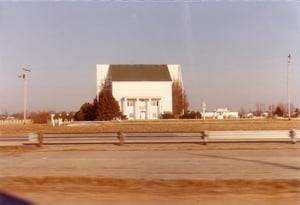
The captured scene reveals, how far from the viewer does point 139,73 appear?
90438 millimetres

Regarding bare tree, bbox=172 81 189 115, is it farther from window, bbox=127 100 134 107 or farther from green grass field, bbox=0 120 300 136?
green grass field, bbox=0 120 300 136

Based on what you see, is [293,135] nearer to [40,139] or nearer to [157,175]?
[157,175]

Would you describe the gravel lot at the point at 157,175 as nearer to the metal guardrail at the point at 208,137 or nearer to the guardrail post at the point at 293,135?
the guardrail post at the point at 293,135

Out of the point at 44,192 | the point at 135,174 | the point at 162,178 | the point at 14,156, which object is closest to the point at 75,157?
the point at 14,156

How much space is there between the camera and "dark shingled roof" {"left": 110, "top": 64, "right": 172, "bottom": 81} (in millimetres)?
89250

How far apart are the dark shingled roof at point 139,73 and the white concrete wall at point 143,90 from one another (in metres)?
1.16

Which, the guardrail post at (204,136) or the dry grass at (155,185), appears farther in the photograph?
the guardrail post at (204,136)

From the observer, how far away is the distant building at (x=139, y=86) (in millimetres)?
85031

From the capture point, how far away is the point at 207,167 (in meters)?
12.1

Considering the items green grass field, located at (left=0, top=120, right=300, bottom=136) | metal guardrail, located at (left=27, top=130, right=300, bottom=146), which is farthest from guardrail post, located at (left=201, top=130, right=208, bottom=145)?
green grass field, located at (left=0, top=120, right=300, bottom=136)

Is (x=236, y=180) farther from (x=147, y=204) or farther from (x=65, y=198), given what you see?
(x=65, y=198)

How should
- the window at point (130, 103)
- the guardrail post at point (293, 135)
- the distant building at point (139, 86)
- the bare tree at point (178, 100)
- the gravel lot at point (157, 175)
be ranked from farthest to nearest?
the bare tree at point (178, 100)
the window at point (130, 103)
the distant building at point (139, 86)
the guardrail post at point (293, 135)
the gravel lot at point (157, 175)

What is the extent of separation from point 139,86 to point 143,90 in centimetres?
127

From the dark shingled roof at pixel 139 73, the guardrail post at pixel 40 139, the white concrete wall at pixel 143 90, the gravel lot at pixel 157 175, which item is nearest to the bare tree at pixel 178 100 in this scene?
the white concrete wall at pixel 143 90
